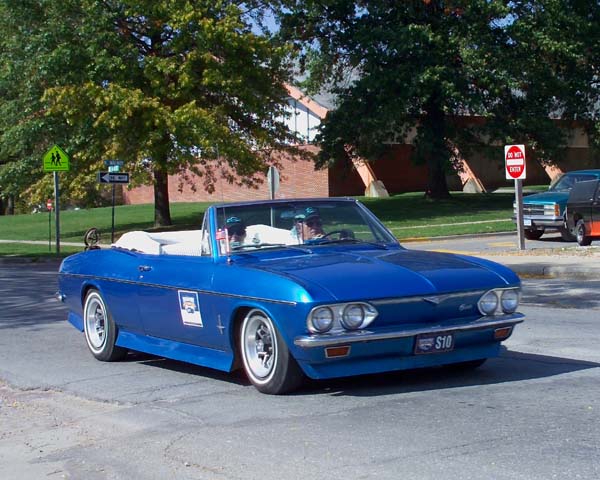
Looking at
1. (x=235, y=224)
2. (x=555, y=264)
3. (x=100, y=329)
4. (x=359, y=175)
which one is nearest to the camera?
(x=235, y=224)

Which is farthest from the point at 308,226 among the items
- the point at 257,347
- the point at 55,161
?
the point at 55,161

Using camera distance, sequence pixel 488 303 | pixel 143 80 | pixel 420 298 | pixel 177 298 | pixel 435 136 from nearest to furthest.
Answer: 1. pixel 420 298
2. pixel 488 303
3. pixel 177 298
4. pixel 143 80
5. pixel 435 136

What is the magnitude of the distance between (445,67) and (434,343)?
30542mm

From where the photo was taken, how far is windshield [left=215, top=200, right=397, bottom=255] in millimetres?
7871

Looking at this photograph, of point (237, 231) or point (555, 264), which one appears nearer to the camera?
point (237, 231)

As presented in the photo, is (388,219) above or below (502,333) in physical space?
above

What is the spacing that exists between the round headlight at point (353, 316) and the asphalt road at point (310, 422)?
571mm

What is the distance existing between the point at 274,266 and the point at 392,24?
32737 millimetres

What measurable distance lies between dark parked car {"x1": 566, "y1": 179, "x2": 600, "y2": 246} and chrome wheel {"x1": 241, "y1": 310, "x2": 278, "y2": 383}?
15656 millimetres

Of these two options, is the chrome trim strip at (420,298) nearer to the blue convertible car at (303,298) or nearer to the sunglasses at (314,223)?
the blue convertible car at (303,298)

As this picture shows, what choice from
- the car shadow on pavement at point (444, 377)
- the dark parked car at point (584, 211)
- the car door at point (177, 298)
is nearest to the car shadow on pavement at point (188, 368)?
the car door at point (177, 298)

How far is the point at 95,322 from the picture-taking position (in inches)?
370

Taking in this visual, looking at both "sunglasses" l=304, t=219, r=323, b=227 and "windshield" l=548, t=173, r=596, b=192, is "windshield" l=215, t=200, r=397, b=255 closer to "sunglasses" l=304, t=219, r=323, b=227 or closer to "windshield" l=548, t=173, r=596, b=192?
"sunglasses" l=304, t=219, r=323, b=227

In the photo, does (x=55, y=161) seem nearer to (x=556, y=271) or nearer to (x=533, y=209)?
(x=533, y=209)
